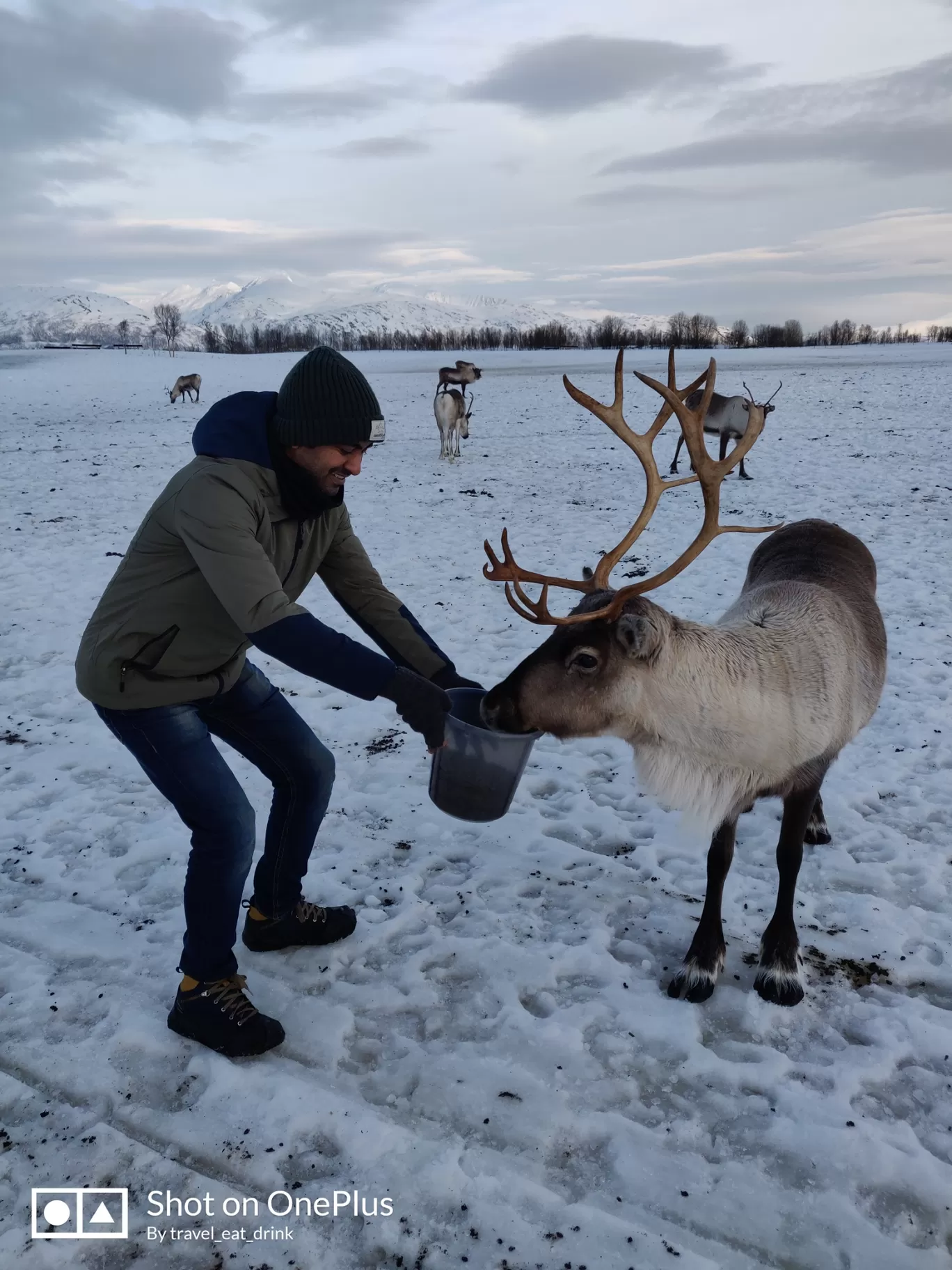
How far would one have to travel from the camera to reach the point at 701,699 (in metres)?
2.49

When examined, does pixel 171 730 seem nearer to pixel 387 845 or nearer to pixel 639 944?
pixel 387 845

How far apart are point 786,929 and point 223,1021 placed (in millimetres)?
1800

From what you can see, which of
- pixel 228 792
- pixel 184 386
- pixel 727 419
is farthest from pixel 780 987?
pixel 184 386

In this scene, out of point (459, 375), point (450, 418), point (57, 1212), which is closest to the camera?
point (57, 1212)

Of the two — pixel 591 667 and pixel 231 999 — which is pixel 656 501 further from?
pixel 231 999

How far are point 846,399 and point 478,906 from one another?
18.8 meters

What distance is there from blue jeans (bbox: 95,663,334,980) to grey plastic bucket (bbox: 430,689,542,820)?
0.38m

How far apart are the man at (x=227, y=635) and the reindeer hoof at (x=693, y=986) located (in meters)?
1.18

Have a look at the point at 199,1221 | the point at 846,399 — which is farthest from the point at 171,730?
the point at 846,399

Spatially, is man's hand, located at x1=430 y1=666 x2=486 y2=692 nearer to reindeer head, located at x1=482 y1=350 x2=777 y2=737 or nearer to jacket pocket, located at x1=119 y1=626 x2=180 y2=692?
reindeer head, located at x1=482 y1=350 x2=777 y2=737

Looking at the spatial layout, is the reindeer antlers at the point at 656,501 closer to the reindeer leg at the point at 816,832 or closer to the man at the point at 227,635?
the man at the point at 227,635

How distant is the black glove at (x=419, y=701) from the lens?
82.5 inches

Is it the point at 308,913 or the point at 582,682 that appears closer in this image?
the point at 582,682

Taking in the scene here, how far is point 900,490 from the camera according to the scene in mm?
9555
